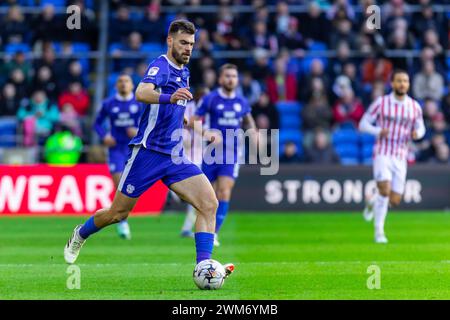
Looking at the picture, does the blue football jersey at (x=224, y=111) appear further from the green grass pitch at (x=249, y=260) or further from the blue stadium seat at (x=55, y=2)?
the blue stadium seat at (x=55, y=2)

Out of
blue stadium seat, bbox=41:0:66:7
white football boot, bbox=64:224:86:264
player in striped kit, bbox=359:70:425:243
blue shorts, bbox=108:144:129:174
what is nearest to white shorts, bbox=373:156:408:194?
player in striped kit, bbox=359:70:425:243

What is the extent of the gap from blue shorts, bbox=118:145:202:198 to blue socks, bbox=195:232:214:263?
587mm

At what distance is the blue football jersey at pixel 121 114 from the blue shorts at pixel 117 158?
112 mm

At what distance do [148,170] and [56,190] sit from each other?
12.1 metres

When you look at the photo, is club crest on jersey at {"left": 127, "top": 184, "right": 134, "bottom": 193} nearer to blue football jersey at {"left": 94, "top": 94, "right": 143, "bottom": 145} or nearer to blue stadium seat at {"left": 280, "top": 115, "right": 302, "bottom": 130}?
blue football jersey at {"left": 94, "top": 94, "right": 143, "bottom": 145}

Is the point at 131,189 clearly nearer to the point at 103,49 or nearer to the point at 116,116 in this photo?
the point at 116,116

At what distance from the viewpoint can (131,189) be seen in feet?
36.4

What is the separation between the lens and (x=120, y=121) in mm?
18141

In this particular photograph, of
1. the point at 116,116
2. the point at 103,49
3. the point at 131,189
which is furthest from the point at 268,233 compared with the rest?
the point at 103,49

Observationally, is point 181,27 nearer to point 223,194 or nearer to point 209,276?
point 209,276

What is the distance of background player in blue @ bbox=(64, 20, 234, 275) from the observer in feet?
35.3

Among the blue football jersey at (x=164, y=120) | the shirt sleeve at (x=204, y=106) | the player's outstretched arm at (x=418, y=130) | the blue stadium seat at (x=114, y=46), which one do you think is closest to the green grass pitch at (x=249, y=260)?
the blue football jersey at (x=164, y=120)

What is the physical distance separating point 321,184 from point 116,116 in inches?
272

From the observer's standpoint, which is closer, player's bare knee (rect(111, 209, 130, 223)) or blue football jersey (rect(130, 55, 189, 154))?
blue football jersey (rect(130, 55, 189, 154))
